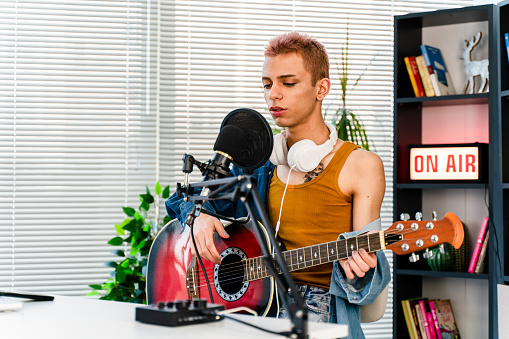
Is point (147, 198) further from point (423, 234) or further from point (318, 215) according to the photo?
point (423, 234)

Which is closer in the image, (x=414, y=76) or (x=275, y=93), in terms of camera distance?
(x=275, y=93)

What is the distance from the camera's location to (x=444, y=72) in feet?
9.82

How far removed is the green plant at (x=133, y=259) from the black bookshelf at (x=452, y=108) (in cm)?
120

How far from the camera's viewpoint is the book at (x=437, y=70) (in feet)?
9.49

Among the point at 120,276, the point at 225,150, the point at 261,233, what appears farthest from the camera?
the point at 120,276

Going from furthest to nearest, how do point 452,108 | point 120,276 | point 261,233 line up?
point 452,108
point 120,276
point 261,233

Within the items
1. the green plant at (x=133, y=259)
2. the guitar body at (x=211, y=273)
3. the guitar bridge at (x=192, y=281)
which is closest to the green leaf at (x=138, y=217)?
Result: the green plant at (x=133, y=259)

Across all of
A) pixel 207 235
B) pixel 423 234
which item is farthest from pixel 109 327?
pixel 423 234

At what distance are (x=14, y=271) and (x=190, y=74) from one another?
141cm

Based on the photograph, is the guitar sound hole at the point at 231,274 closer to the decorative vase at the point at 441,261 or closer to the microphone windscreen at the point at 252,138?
the microphone windscreen at the point at 252,138

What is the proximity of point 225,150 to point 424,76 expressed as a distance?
196 cm

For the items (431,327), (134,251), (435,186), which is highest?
(435,186)

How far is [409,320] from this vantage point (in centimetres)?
288

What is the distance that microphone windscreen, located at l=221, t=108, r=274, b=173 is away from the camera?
1.30m
